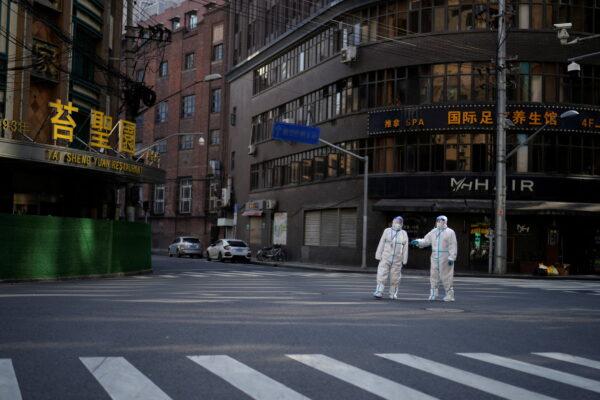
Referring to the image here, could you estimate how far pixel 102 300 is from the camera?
14352mm

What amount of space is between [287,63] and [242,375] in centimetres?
4363

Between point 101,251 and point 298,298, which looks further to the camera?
point 101,251

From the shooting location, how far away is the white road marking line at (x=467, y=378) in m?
6.21

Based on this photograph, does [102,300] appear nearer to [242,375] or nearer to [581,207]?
[242,375]

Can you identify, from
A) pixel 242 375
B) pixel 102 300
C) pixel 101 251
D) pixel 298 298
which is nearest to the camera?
pixel 242 375

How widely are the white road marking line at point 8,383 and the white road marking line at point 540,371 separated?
497 centimetres

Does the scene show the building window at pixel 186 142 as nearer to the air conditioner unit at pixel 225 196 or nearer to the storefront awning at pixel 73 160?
the air conditioner unit at pixel 225 196

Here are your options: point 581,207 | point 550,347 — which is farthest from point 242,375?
point 581,207

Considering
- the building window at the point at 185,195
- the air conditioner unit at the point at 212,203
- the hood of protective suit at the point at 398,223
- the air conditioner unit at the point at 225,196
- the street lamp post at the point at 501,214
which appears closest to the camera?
the hood of protective suit at the point at 398,223

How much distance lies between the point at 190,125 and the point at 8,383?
195 feet

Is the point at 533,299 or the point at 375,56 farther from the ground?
the point at 375,56

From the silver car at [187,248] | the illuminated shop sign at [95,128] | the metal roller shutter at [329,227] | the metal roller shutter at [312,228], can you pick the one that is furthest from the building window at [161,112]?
the illuminated shop sign at [95,128]

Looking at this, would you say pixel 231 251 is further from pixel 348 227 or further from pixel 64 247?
pixel 64 247

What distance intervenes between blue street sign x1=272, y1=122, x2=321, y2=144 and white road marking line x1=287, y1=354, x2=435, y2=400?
2771cm
